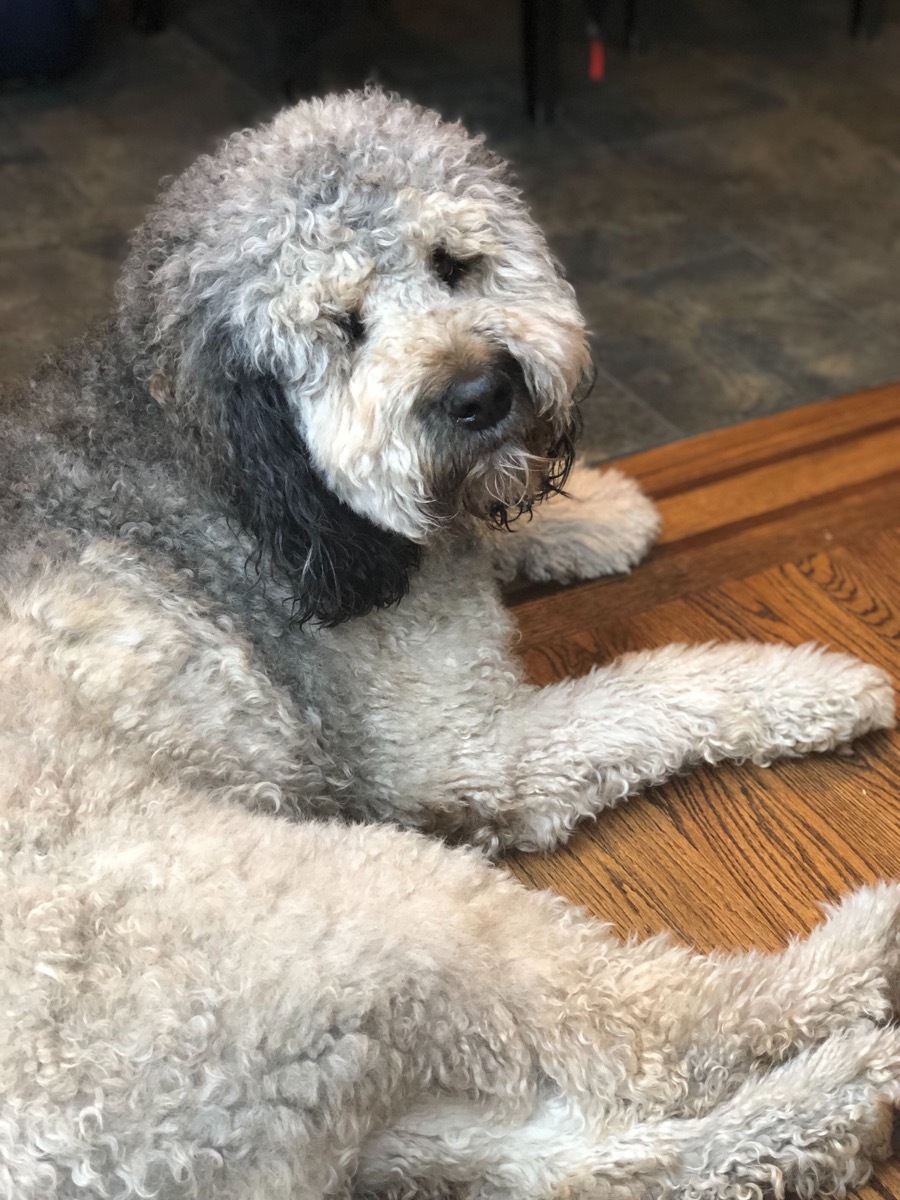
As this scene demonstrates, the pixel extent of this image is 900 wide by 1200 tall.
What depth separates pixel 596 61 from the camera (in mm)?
4543

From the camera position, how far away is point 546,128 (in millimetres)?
4262

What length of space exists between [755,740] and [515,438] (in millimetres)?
682

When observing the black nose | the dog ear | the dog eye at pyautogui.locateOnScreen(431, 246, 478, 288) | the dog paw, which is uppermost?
the dog eye at pyautogui.locateOnScreen(431, 246, 478, 288)

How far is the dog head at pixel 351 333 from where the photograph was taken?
156cm

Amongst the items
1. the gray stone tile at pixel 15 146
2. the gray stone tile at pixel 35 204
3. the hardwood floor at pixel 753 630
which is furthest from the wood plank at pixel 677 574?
the gray stone tile at pixel 15 146

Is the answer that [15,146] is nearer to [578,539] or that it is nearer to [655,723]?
[578,539]

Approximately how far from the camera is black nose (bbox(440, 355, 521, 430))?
62.0 inches

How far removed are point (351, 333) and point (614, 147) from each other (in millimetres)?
2857

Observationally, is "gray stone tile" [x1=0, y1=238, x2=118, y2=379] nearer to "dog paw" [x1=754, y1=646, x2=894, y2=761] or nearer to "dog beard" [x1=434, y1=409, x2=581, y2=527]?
"dog beard" [x1=434, y1=409, x2=581, y2=527]

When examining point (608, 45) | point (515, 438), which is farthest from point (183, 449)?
point (608, 45)

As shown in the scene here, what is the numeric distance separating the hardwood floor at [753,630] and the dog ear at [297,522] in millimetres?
536

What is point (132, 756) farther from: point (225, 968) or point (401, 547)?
point (401, 547)

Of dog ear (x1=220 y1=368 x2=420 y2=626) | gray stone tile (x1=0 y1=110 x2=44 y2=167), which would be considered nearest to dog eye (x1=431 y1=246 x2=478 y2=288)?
dog ear (x1=220 y1=368 x2=420 y2=626)

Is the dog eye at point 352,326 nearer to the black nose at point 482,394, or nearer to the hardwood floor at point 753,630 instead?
the black nose at point 482,394
